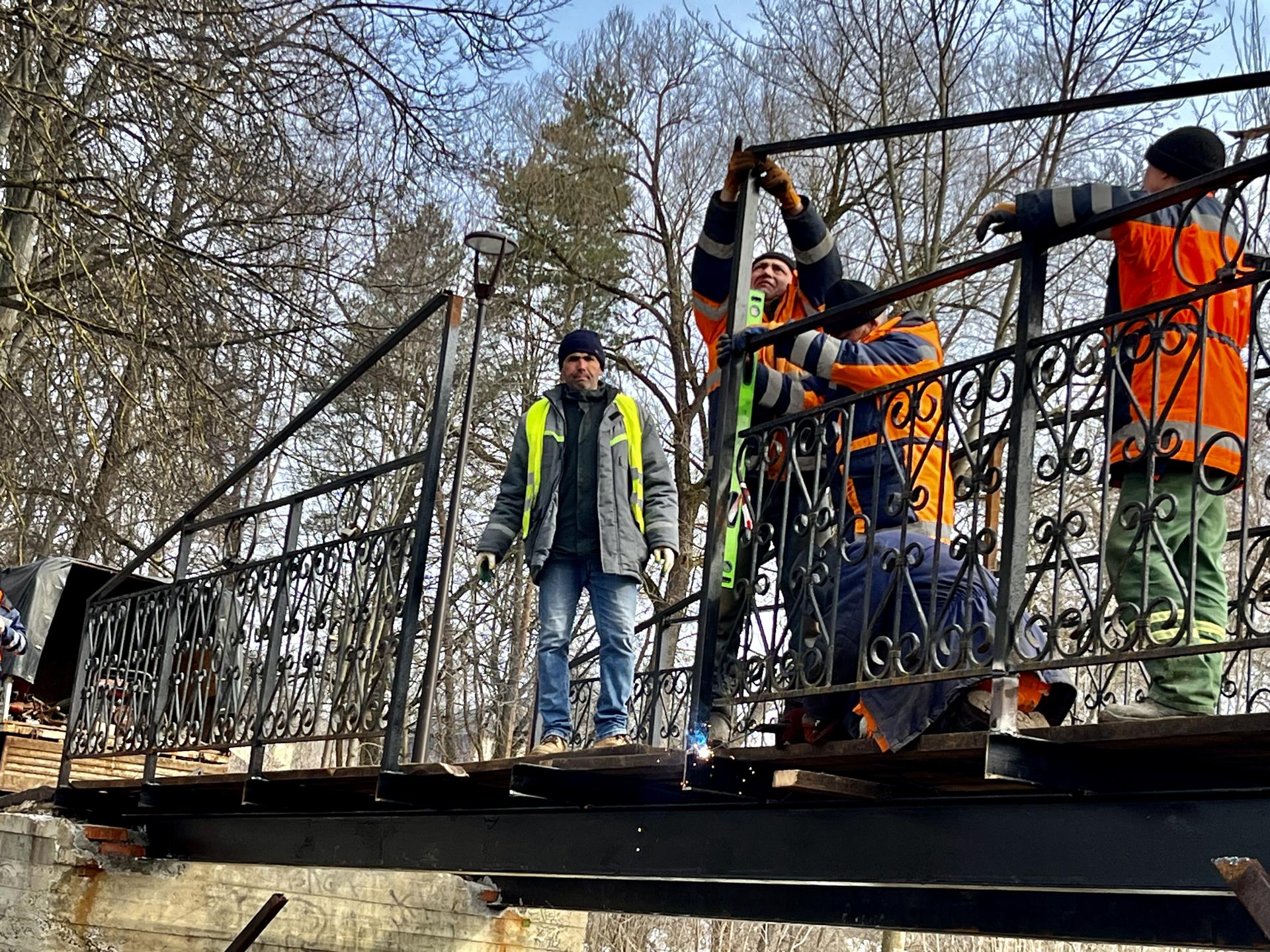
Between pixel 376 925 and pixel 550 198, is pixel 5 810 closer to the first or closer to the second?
pixel 376 925

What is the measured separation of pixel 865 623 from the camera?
4.24 m

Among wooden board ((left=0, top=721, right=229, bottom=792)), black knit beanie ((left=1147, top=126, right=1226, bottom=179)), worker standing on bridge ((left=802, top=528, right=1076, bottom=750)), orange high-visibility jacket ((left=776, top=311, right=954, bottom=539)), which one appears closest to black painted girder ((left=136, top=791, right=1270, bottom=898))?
worker standing on bridge ((left=802, top=528, right=1076, bottom=750))

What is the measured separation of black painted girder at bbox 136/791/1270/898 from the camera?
378 centimetres

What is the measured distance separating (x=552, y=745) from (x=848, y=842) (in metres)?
1.44

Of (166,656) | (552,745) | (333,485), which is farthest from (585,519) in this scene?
(166,656)

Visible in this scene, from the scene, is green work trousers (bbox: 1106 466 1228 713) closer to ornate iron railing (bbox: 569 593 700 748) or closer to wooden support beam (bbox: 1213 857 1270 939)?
wooden support beam (bbox: 1213 857 1270 939)

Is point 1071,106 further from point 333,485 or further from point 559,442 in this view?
point 333,485

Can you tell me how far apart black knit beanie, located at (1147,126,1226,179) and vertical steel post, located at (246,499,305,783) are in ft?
14.1

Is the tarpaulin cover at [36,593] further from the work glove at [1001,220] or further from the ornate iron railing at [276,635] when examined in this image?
the work glove at [1001,220]

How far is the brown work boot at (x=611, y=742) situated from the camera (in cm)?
538

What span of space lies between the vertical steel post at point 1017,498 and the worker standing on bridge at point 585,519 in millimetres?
1994

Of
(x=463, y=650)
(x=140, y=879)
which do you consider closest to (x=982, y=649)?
(x=140, y=879)

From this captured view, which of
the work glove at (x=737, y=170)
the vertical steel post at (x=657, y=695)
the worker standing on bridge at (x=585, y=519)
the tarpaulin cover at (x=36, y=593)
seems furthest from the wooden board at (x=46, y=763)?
the work glove at (x=737, y=170)

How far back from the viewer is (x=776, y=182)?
204 inches
